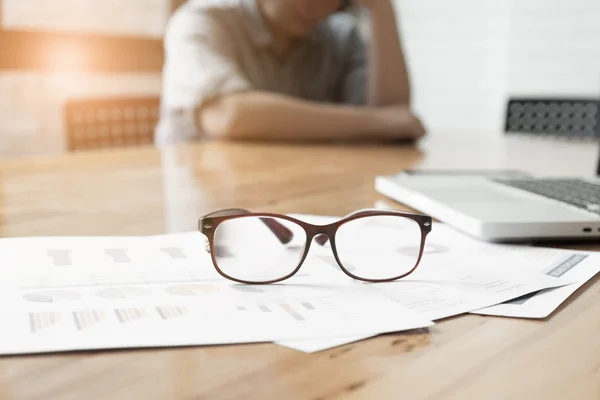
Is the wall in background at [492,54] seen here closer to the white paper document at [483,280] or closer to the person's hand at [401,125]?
the person's hand at [401,125]

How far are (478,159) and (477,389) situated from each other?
1084 mm

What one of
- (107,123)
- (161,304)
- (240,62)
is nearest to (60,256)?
(161,304)

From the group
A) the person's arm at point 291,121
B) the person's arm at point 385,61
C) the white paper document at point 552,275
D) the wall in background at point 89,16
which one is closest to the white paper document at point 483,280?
the white paper document at point 552,275

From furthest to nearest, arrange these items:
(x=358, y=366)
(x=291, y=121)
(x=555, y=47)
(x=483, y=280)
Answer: (x=555, y=47)
(x=291, y=121)
(x=483, y=280)
(x=358, y=366)

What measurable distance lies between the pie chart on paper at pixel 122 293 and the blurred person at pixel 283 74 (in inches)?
43.1

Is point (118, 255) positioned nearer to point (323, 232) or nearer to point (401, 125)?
point (323, 232)

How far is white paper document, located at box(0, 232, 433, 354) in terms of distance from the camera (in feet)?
1.18

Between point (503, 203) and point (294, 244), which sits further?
point (503, 203)

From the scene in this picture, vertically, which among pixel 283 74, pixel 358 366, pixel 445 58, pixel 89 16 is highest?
pixel 89 16

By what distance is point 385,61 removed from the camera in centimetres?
198

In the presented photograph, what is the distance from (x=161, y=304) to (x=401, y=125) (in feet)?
4.11

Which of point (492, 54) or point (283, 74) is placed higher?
point (492, 54)

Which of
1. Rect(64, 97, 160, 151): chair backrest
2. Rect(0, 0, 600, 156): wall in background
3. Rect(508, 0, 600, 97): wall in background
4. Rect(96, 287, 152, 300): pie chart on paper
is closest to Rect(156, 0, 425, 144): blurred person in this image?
Rect(64, 97, 160, 151): chair backrest

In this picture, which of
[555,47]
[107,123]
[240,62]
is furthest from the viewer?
[555,47]
